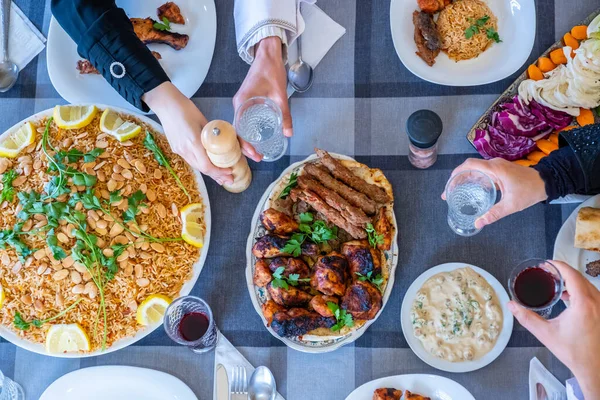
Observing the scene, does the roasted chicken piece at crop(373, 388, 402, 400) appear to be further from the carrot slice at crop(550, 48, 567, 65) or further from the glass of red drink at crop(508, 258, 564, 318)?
the carrot slice at crop(550, 48, 567, 65)

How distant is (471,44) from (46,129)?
1.56 m

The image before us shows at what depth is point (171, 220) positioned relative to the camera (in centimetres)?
204

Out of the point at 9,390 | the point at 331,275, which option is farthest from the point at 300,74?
the point at 9,390

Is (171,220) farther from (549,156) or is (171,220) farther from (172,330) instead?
(549,156)

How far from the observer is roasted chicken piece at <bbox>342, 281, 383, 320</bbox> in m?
1.87

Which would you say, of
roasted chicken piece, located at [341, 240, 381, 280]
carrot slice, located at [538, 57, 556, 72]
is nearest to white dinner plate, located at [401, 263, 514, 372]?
roasted chicken piece, located at [341, 240, 381, 280]

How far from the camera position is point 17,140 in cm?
210

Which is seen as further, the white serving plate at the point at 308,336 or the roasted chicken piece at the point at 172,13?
the roasted chicken piece at the point at 172,13

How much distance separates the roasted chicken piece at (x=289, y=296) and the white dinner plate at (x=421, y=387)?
357 millimetres

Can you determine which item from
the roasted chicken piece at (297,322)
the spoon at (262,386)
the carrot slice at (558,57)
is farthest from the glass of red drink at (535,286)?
Result: the spoon at (262,386)

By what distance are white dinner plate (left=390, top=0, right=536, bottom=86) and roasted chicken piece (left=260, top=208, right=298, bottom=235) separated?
70cm

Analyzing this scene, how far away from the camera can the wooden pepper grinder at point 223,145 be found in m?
1.75

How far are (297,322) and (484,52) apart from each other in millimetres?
1179

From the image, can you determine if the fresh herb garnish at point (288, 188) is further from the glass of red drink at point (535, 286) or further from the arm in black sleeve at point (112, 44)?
the glass of red drink at point (535, 286)
